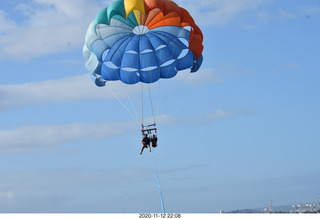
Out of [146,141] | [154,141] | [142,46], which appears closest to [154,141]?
[154,141]

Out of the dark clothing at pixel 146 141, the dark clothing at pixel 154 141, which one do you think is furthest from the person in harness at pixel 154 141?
the dark clothing at pixel 146 141

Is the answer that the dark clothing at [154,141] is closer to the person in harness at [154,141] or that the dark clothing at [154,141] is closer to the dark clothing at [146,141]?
the person in harness at [154,141]

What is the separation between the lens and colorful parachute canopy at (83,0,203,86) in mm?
34875

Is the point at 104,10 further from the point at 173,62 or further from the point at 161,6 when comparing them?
the point at 173,62

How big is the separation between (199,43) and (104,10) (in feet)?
21.6

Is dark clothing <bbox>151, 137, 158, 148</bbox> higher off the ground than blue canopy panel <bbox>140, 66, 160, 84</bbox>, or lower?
lower

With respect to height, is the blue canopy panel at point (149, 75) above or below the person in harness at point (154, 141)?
above

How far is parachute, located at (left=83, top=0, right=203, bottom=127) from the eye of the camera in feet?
A: 115

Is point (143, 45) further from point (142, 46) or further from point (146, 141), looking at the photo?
point (146, 141)

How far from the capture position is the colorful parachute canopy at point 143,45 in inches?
1373

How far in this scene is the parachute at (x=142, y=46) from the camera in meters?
34.9

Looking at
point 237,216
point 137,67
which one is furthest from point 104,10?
point 237,216

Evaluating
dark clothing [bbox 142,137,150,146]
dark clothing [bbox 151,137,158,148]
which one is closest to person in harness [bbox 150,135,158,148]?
dark clothing [bbox 151,137,158,148]

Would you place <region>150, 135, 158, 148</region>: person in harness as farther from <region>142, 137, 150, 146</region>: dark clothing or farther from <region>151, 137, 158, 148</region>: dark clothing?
<region>142, 137, 150, 146</region>: dark clothing
